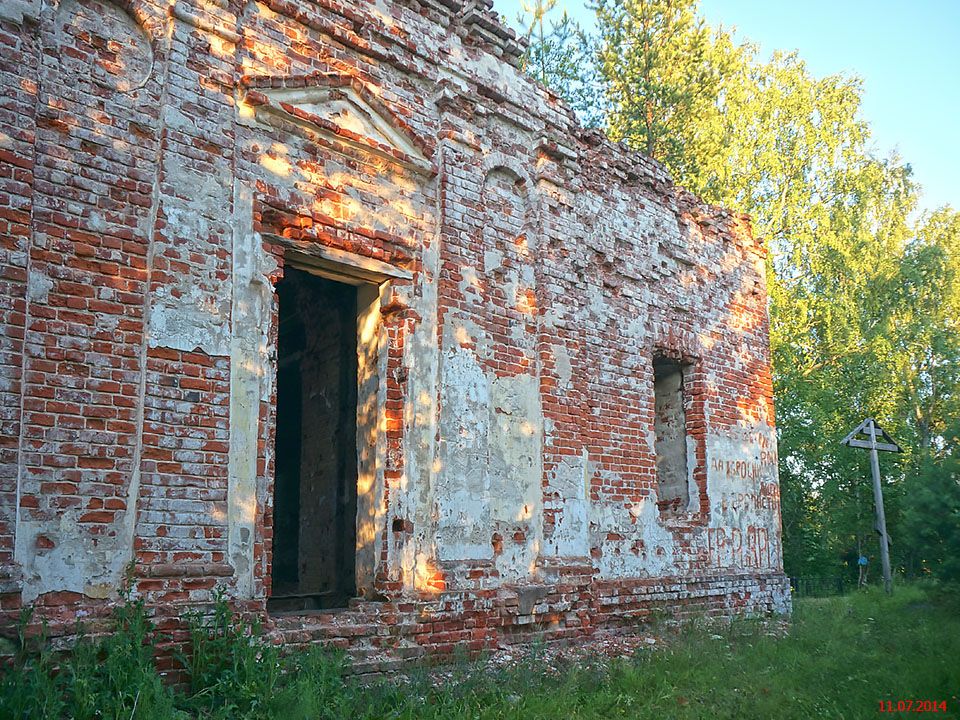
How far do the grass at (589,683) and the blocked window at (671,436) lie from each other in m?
1.79

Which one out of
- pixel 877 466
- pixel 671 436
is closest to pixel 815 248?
pixel 877 466

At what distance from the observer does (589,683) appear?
5.99 metres

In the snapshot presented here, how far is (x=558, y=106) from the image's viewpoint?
8.38m

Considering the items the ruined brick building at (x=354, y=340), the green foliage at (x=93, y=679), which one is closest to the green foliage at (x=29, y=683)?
the green foliage at (x=93, y=679)

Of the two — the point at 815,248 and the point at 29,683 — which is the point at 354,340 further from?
the point at 815,248

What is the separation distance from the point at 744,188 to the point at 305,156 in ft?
56.9

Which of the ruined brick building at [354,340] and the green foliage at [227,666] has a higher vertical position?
the ruined brick building at [354,340]

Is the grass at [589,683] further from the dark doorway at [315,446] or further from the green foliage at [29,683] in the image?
the dark doorway at [315,446]

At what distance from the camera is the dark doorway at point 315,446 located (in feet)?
26.7

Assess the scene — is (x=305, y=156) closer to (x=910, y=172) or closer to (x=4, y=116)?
(x=4, y=116)

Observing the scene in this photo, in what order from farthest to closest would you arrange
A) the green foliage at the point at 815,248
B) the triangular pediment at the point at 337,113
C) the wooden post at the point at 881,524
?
the green foliage at the point at 815,248
the wooden post at the point at 881,524
the triangular pediment at the point at 337,113

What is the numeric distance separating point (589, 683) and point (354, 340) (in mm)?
4158

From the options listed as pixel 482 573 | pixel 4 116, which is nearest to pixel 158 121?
pixel 4 116

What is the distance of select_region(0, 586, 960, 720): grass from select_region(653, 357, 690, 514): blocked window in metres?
1.79
